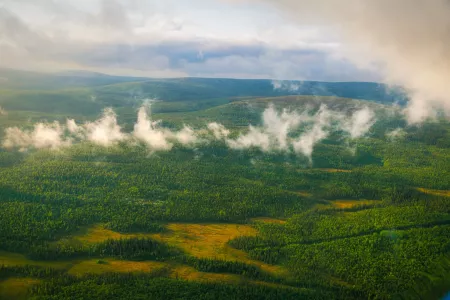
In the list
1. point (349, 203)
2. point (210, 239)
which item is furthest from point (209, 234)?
point (349, 203)

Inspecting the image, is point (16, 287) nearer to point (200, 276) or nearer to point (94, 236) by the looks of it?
point (94, 236)

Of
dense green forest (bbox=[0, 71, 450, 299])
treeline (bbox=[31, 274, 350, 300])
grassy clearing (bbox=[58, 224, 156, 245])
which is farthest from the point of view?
grassy clearing (bbox=[58, 224, 156, 245])

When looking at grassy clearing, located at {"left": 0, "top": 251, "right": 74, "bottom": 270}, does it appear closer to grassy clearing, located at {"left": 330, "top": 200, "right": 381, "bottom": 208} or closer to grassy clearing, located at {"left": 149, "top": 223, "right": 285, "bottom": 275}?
grassy clearing, located at {"left": 149, "top": 223, "right": 285, "bottom": 275}

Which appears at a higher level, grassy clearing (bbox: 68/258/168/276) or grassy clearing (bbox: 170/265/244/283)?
grassy clearing (bbox: 68/258/168/276)

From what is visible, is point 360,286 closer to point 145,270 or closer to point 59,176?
point 145,270

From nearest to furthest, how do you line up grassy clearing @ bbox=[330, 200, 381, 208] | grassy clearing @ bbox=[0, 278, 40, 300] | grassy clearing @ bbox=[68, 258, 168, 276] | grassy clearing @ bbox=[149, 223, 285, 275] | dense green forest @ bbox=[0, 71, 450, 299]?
1. grassy clearing @ bbox=[0, 278, 40, 300]
2. dense green forest @ bbox=[0, 71, 450, 299]
3. grassy clearing @ bbox=[68, 258, 168, 276]
4. grassy clearing @ bbox=[149, 223, 285, 275]
5. grassy clearing @ bbox=[330, 200, 381, 208]

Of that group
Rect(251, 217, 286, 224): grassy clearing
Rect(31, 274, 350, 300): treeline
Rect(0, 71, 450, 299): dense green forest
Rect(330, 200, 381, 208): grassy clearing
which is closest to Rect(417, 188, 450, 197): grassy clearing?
Rect(0, 71, 450, 299): dense green forest

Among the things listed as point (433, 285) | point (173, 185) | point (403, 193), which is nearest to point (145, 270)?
point (173, 185)
